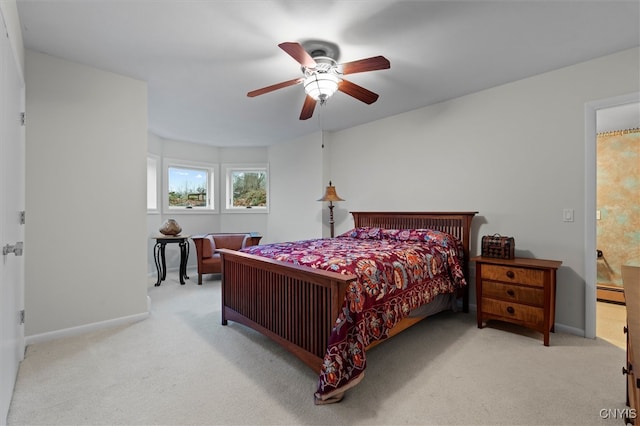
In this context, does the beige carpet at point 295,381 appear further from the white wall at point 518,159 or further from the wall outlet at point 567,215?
the wall outlet at point 567,215

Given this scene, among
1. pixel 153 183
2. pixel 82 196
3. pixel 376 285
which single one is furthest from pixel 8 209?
pixel 153 183

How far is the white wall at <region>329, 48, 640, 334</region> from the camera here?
108 inches

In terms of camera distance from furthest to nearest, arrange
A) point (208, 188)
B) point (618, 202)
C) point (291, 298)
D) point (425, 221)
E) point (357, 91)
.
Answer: point (208, 188) → point (618, 202) → point (425, 221) → point (357, 91) → point (291, 298)

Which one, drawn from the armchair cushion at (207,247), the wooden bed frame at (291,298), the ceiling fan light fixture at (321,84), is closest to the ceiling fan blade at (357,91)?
the ceiling fan light fixture at (321,84)

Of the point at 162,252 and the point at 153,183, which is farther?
the point at 153,183

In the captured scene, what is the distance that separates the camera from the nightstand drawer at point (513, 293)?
2.56m

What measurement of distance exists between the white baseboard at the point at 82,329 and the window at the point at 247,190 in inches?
131

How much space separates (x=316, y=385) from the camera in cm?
194

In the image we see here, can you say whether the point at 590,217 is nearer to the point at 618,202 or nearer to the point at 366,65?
the point at 618,202

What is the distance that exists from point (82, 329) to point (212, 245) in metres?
2.27

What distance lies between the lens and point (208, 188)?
6137 mm

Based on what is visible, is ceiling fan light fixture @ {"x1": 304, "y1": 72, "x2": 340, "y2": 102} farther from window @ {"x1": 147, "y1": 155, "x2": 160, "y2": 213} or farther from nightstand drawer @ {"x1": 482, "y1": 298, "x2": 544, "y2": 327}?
window @ {"x1": 147, "y1": 155, "x2": 160, "y2": 213}

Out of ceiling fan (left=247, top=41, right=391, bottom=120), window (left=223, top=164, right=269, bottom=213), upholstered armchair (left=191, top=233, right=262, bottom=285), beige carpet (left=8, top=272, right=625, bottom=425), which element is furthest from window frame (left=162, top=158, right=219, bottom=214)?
ceiling fan (left=247, top=41, right=391, bottom=120)

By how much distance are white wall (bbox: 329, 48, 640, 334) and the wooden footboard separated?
2297mm
